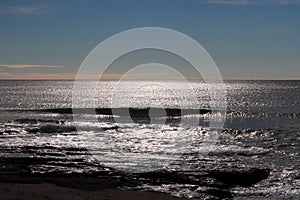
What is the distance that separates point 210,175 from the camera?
889 inches

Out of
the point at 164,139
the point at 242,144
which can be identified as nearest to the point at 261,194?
the point at 242,144

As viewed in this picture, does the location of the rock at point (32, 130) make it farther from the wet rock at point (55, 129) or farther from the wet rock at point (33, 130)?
the wet rock at point (55, 129)

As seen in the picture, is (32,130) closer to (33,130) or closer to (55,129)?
(33,130)

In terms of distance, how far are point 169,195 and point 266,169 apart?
818cm

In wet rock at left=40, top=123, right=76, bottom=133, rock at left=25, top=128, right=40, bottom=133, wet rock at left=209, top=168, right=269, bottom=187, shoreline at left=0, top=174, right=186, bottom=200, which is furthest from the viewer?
wet rock at left=40, top=123, right=76, bottom=133

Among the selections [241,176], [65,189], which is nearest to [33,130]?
[241,176]

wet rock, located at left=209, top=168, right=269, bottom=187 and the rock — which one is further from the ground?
the rock

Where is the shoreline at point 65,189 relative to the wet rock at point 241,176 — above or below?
above

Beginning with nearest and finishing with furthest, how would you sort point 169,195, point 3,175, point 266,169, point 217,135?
point 169,195 → point 3,175 → point 266,169 → point 217,135

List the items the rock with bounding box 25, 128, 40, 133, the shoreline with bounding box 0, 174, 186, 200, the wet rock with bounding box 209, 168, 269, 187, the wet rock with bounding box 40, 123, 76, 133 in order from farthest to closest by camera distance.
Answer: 1. the wet rock with bounding box 40, 123, 76, 133
2. the rock with bounding box 25, 128, 40, 133
3. the wet rock with bounding box 209, 168, 269, 187
4. the shoreline with bounding box 0, 174, 186, 200

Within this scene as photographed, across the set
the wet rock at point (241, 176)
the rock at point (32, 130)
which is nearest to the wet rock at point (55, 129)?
the rock at point (32, 130)

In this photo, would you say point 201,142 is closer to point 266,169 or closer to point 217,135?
point 217,135

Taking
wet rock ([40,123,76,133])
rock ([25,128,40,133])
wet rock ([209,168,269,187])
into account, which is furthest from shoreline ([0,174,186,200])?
wet rock ([40,123,76,133])

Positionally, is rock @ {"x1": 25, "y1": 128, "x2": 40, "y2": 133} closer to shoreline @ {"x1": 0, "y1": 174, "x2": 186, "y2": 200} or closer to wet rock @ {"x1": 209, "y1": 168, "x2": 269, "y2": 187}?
shoreline @ {"x1": 0, "y1": 174, "x2": 186, "y2": 200}
